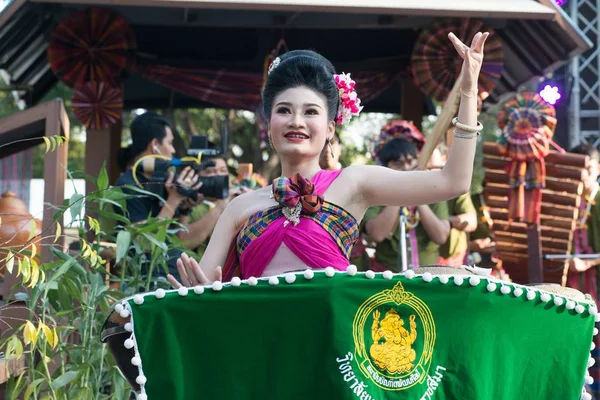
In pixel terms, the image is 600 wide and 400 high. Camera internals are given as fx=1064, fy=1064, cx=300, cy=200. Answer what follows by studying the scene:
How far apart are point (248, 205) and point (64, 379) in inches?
38.8

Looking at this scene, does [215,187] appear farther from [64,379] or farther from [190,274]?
[190,274]

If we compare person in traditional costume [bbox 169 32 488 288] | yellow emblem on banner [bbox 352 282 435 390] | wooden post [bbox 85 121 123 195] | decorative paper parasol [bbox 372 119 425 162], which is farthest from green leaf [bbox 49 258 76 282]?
wooden post [bbox 85 121 123 195]

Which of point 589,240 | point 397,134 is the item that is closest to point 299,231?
point 397,134

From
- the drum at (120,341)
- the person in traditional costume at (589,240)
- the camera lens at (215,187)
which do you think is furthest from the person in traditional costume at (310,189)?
the person in traditional costume at (589,240)

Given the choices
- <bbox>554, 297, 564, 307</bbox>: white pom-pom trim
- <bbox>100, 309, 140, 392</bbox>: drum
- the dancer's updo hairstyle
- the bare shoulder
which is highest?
the dancer's updo hairstyle

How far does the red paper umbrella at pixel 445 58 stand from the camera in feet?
22.4

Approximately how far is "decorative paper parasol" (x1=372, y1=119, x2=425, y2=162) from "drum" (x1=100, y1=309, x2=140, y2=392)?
354 cm

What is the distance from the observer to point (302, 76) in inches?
110

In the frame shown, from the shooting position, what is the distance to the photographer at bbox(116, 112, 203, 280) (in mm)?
4785

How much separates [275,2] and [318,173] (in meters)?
3.43

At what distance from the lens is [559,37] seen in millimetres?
6789

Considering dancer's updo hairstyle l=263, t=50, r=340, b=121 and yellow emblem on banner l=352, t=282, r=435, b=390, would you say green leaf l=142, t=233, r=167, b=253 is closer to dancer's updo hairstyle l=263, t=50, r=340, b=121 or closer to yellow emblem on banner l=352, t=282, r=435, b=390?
dancer's updo hairstyle l=263, t=50, r=340, b=121

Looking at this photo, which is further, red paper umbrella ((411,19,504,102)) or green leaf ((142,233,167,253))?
red paper umbrella ((411,19,504,102))

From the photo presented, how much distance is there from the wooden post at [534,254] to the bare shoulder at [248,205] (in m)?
3.71
